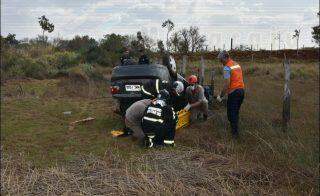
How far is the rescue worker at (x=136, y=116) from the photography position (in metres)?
9.66

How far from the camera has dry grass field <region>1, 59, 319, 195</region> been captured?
247 inches

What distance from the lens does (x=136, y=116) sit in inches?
382

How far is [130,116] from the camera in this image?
31.9 feet

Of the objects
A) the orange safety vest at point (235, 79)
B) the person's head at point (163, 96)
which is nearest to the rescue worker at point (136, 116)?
the person's head at point (163, 96)

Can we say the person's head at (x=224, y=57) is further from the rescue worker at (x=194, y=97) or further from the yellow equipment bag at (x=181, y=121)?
the yellow equipment bag at (x=181, y=121)

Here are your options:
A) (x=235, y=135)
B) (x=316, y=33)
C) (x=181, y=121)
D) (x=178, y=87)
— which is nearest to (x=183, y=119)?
(x=181, y=121)

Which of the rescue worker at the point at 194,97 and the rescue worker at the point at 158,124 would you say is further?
the rescue worker at the point at 194,97

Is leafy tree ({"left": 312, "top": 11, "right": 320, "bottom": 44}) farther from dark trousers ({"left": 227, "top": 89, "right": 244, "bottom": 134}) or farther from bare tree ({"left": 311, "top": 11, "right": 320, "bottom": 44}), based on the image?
dark trousers ({"left": 227, "top": 89, "right": 244, "bottom": 134})

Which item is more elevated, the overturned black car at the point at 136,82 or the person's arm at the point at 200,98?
the overturned black car at the point at 136,82

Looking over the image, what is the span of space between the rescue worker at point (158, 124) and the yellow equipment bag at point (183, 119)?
3.69ft

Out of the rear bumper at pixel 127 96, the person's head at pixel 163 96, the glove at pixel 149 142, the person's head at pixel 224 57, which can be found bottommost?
the glove at pixel 149 142

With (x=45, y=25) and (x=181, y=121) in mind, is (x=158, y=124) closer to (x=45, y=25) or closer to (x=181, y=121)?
(x=181, y=121)

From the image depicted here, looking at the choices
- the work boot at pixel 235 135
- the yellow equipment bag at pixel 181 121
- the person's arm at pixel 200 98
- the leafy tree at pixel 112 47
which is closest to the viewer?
the work boot at pixel 235 135

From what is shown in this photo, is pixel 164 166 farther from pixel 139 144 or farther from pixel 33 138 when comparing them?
pixel 33 138
